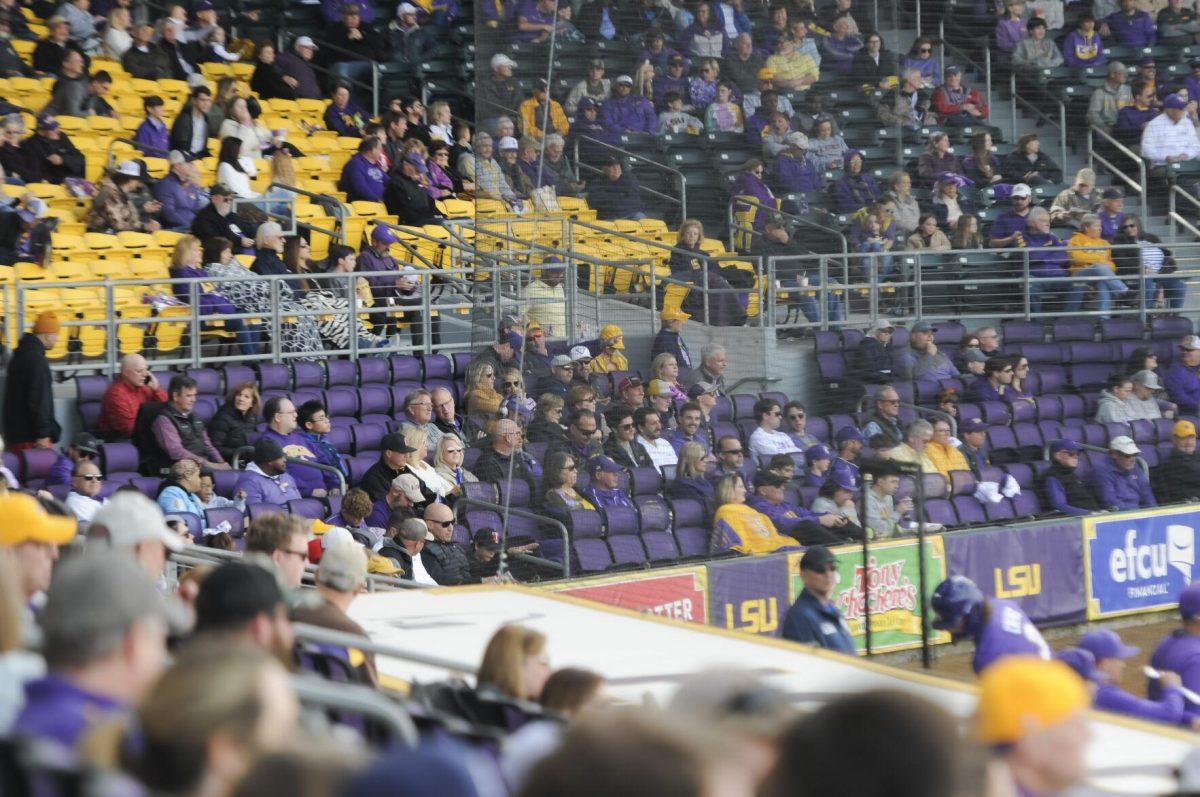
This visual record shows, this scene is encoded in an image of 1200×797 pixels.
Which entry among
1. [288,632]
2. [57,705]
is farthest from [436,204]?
[57,705]

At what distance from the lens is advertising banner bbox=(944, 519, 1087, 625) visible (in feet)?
35.3

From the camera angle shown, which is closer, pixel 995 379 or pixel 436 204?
pixel 995 379

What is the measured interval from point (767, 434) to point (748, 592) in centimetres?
87

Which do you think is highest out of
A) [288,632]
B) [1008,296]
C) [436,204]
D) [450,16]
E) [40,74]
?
[450,16]

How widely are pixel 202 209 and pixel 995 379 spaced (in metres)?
5.73

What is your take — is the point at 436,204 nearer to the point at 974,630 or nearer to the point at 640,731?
the point at 974,630

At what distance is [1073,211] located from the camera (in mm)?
14211

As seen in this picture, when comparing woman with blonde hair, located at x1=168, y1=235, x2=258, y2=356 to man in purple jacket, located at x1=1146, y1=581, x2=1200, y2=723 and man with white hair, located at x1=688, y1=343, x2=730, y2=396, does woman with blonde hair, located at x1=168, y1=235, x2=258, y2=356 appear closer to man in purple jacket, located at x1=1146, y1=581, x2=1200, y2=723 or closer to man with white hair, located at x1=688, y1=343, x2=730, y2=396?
man with white hair, located at x1=688, y1=343, x2=730, y2=396

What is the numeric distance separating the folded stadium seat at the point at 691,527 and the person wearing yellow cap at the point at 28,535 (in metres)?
5.20

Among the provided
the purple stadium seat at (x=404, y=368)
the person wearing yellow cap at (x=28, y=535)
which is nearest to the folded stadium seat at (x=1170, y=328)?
the purple stadium seat at (x=404, y=368)

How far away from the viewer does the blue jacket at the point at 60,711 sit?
2467 mm

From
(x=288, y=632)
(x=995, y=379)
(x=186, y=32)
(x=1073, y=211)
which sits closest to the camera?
(x=288, y=632)

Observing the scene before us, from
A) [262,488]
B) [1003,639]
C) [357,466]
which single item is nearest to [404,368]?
[357,466]

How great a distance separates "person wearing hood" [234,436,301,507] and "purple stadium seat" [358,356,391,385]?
6.95 feet
